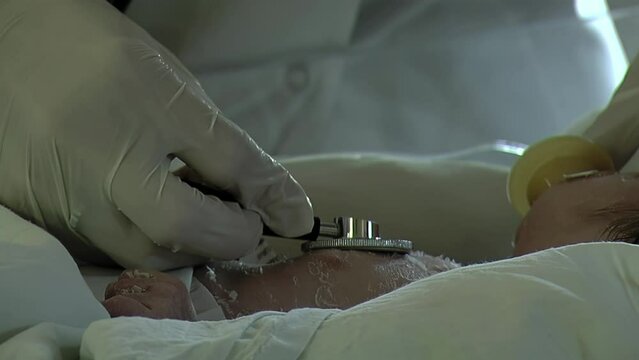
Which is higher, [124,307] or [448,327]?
[448,327]

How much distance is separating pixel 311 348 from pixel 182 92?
367 millimetres

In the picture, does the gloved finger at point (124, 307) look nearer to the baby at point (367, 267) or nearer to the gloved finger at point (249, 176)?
the baby at point (367, 267)

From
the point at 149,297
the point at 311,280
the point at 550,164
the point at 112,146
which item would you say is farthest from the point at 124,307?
the point at 550,164

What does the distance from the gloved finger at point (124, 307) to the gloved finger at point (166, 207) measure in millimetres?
86

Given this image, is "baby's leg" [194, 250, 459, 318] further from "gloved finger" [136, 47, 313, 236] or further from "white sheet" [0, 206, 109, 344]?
"white sheet" [0, 206, 109, 344]

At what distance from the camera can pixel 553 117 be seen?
1.90m

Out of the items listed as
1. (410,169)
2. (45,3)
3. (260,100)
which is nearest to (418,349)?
(45,3)

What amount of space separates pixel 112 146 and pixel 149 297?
140 millimetres

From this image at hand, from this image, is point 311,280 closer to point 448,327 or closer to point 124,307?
point 124,307

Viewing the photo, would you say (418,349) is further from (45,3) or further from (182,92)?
(45,3)

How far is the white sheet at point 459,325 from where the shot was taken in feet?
1.90

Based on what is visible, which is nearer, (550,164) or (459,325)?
(459,325)

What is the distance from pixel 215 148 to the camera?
2.94 feet

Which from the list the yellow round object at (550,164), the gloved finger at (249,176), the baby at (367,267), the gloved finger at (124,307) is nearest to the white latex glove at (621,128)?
the yellow round object at (550,164)
